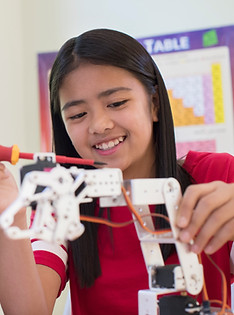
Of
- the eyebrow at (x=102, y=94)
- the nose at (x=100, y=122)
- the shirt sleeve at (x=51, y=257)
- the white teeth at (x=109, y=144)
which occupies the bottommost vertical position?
the shirt sleeve at (x=51, y=257)

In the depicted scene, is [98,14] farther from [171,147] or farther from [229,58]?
[171,147]

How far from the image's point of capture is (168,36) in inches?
70.0

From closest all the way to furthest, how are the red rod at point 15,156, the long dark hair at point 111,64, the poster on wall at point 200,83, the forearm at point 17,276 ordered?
the red rod at point 15,156
the forearm at point 17,276
the long dark hair at point 111,64
the poster on wall at point 200,83

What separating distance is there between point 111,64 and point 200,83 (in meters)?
0.76

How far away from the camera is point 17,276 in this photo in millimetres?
954

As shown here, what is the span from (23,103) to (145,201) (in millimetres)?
1277

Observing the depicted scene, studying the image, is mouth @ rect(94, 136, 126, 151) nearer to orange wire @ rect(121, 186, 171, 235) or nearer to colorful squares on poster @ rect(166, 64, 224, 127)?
orange wire @ rect(121, 186, 171, 235)

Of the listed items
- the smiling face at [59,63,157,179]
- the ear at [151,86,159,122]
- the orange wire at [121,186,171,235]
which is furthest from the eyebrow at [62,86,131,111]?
the orange wire at [121,186,171,235]

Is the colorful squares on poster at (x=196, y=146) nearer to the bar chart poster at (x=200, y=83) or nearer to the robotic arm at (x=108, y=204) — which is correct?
the bar chart poster at (x=200, y=83)

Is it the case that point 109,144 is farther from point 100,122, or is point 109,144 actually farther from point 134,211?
point 134,211

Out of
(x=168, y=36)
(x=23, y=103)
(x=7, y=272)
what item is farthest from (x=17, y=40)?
(x=7, y=272)

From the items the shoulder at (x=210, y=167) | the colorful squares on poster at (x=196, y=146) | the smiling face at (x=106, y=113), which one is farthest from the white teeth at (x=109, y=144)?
the colorful squares on poster at (x=196, y=146)

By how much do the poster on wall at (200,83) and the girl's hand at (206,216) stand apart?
1.00m

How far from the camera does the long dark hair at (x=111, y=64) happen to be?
1.07 meters
